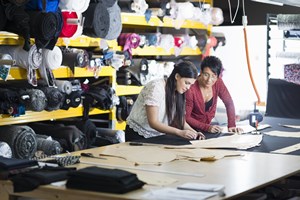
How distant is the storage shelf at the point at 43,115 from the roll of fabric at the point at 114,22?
81 cm

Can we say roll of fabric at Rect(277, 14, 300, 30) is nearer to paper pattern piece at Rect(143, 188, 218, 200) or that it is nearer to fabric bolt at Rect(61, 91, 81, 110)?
fabric bolt at Rect(61, 91, 81, 110)

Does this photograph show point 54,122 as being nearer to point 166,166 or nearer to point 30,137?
point 30,137

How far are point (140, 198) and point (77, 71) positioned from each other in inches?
140

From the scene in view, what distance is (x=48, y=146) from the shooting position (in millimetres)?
6242

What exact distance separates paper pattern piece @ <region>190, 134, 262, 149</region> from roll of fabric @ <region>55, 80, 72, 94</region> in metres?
1.68

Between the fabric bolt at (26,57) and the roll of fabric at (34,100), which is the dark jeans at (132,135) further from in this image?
the fabric bolt at (26,57)

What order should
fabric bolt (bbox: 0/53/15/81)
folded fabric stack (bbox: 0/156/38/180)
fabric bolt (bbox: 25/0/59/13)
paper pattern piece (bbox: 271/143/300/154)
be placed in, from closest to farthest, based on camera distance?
1. folded fabric stack (bbox: 0/156/38/180)
2. paper pattern piece (bbox: 271/143/300/154)
3. fabric bolt (bbox: 0/53/15/81)
4. fabric bolt (bbox: 25/0/59/13)

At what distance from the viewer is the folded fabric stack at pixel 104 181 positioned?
3529 millimetres

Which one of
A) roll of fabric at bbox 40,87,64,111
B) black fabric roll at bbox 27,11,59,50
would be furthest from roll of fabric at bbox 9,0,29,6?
roll of fabric at bbox 40,87,64,111

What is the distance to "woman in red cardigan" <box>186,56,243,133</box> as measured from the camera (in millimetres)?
6086

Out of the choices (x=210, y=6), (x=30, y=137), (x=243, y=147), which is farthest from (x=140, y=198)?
(x=210, y=6)

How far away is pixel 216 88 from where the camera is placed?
647cm

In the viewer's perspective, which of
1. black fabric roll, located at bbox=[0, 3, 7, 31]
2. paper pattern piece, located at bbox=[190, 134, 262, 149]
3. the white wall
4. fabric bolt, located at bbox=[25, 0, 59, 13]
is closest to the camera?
paper pattern piece, located at bbox=[190, 134, 262, 149]

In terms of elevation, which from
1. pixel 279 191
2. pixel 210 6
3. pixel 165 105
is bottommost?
pixel 279 191
